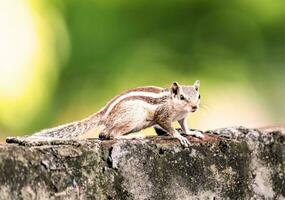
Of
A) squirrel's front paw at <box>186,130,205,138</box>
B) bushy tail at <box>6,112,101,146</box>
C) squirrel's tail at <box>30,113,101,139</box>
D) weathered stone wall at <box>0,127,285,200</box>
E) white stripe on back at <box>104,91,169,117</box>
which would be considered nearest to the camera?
weathered stone wall at <box>0,127,285,200</box>

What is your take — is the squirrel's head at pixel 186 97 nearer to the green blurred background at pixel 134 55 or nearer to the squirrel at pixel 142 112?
the squirrel at pixel 142 112

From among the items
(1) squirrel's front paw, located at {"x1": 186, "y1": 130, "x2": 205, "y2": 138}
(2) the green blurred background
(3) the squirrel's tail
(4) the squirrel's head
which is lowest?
(1) squirrel's front paw, located at {"x1": 186, "y1": 130, "x2": 205, "y2": 138}

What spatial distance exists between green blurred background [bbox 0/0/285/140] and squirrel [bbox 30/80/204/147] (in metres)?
3.91

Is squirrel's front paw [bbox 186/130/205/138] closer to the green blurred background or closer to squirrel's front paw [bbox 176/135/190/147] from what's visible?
squirrel's front paw [bbox 176/135/190/147]

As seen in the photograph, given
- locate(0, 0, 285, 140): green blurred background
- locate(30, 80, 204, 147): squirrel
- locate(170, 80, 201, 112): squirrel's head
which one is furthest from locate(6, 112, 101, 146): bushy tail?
locate(0, 0, 285, 140): green blurred background

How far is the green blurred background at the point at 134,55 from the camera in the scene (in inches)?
301

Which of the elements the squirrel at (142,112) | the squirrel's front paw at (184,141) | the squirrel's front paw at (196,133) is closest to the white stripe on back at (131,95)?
the squirrel at (142,112)

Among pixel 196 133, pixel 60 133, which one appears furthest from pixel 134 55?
pixel 60 133

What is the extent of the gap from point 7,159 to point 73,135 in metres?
0.69

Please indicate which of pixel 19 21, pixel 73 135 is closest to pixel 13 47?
pixel 19 21

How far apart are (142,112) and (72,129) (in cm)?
28

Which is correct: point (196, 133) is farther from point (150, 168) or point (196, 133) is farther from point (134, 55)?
point (134, 55)

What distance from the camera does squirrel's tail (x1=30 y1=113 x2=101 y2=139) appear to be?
Result: 2923 millimetres

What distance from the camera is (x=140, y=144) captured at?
9.20 ft
